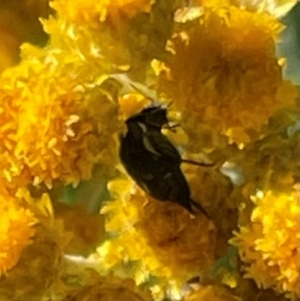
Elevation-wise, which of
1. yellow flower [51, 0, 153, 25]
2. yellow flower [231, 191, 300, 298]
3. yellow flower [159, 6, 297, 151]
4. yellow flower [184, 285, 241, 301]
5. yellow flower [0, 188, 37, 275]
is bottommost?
yellow flower [184, 285, 241, 301]

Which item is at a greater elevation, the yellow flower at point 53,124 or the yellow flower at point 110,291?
the yellow flower at point 53,124

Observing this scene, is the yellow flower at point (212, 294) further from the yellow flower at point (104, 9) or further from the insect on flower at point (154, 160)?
the yellow flower at point (104, 9)

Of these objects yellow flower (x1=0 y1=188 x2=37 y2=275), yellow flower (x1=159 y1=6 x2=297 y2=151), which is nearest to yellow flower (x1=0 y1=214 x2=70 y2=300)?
yellow flower (x1=0 y1=188 x2=37 y2=275)

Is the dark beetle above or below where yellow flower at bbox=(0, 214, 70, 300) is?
above

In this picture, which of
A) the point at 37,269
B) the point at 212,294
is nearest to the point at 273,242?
the point at 212,294

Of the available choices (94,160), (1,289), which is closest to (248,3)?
(94,160)

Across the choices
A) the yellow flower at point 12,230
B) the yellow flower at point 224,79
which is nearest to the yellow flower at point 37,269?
the yellow flower at point 12,230

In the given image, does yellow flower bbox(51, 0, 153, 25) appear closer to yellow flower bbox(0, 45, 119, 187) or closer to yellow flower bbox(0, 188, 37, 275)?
yellow flower bbox(0, 45, 119, 187)
